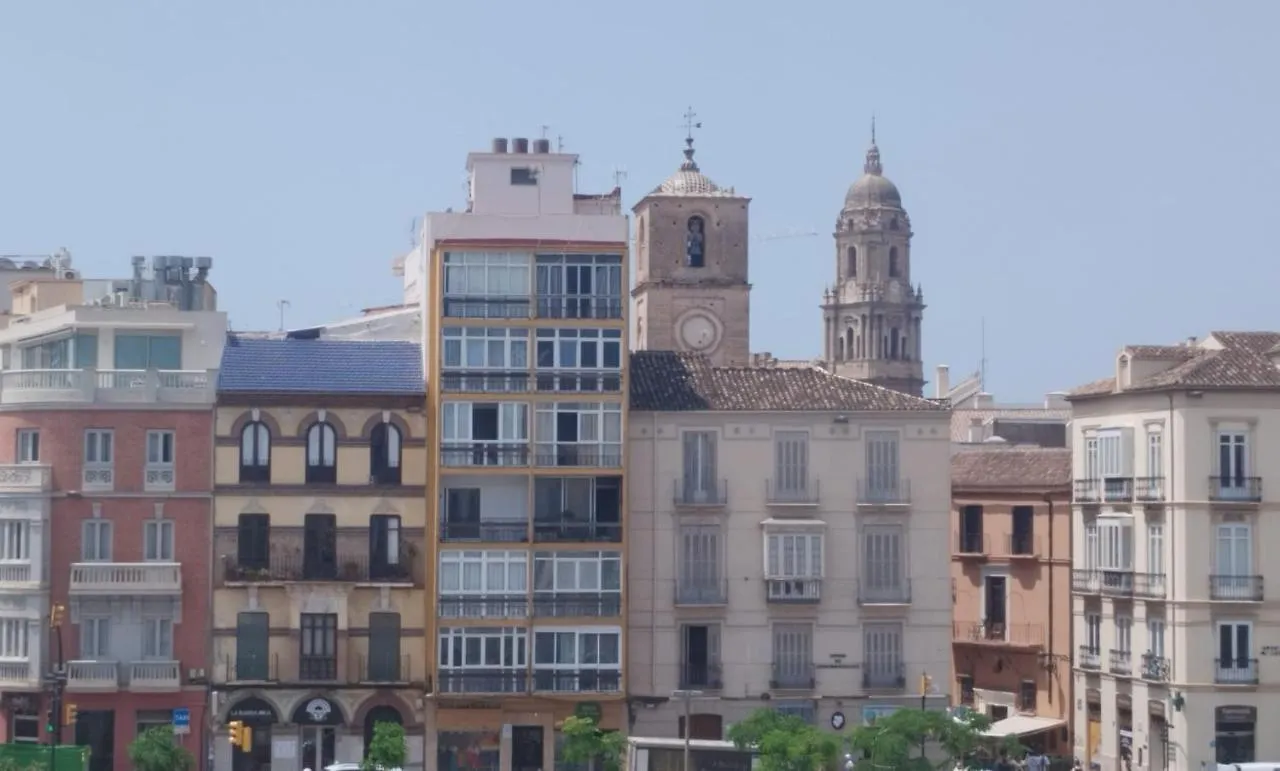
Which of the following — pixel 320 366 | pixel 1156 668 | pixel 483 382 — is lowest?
pixel 1156 668

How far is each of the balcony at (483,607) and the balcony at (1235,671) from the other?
17835mm

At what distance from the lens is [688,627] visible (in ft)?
229

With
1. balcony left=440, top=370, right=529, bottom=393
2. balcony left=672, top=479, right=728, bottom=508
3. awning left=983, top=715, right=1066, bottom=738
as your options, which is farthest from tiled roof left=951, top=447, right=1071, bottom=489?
balcony left=440, top=370, right=529, bottom=393

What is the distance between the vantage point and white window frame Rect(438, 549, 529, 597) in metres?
68.4

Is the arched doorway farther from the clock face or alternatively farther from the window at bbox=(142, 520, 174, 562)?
the clock face

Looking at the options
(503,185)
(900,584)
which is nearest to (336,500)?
(503,185)

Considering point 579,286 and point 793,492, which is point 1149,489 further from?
point 579,286

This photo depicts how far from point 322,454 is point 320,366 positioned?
98.0 inches

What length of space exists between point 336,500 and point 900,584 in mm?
14685

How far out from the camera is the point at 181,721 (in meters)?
67.4

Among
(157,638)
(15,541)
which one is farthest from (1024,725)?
(15,541)

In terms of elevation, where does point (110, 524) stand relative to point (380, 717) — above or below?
above

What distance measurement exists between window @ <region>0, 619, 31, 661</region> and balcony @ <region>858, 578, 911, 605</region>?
2111cm

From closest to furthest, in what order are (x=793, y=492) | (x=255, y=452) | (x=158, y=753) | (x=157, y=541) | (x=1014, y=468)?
1. (x=158, y=753)
2. (x=157, y=541)
3. (x=255, y=452)
4. (x=793, y=492)
5. (x=1014, y=468)
